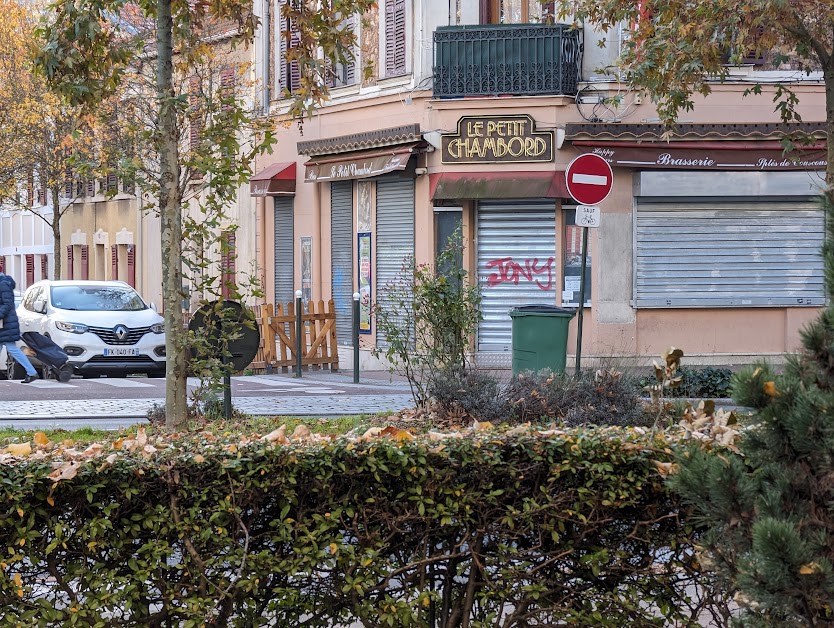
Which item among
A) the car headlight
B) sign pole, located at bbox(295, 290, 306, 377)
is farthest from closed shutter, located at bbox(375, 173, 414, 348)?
the car headlight

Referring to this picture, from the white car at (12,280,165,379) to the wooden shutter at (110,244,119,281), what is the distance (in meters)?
18.5

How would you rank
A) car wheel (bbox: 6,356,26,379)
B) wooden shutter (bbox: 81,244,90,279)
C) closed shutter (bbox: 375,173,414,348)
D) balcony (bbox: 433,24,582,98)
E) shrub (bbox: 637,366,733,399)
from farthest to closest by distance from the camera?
1. wooden shutter (bbox: 81,244,90,279)
2. closed shutter (bbox: 375,173,414,348)
3. balcony (bbox: 433,24,582,98)
4. car wheel (bbox: 6,356,26,379)
5. shrub (bbox: 637,366,733,399)

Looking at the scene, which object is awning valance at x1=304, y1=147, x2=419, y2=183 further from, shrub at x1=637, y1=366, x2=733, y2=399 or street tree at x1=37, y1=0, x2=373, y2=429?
street tree at x1=37, y1=0, x2=373, y2=429

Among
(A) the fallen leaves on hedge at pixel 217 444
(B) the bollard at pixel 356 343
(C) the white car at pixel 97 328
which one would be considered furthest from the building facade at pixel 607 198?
(A) the fallen leaves on hedge at pixel 217 444

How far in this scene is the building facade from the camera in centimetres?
2352

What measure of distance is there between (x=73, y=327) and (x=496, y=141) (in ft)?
25.0

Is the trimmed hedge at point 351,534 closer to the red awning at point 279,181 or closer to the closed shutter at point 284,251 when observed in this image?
the red awning at point 279,181

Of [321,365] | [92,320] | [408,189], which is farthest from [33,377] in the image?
[408,189]

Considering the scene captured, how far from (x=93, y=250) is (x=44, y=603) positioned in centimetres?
4087

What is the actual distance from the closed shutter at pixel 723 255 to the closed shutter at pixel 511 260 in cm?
154

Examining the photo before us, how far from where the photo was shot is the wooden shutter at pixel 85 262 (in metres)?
44.5

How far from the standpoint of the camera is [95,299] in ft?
75.2

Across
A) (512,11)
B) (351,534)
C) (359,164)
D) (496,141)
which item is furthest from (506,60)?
(351,534)

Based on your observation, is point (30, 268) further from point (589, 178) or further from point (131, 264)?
point (589, 178)
